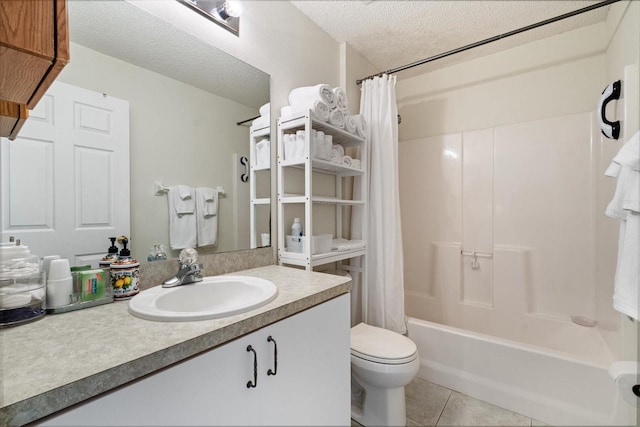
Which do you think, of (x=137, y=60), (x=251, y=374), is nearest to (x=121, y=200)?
(x=137, y=60)

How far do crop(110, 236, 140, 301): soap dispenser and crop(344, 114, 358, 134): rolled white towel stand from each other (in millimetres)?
1308

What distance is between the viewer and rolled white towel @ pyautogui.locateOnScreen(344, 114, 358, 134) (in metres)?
1.68

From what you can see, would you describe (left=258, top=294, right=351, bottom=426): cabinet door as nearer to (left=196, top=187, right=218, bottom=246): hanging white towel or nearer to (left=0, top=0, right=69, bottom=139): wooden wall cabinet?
(left=196, top=187, right=218, bottom=246): hanging white towel

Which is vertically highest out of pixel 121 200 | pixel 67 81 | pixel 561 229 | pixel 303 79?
pixel 303 79

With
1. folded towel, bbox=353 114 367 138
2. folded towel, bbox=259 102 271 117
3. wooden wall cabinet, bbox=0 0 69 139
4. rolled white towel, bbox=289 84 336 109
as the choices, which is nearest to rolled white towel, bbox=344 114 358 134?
folded towel, bbox=353 114 367 138

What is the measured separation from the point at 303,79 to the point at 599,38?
2030mm

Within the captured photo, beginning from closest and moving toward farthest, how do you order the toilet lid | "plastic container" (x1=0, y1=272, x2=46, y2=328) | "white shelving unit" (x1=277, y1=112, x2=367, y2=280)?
1. "plastic container" (x1=0, y1=272, x2=46, y2=328)
2. the toilet lid
3. "white shelving unit" (x1=277, y1=112, x2=367, y2=280)

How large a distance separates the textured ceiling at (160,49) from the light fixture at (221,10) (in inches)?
5.2

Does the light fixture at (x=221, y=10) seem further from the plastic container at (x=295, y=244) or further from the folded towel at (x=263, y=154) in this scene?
the plastic container at (x=295, y=244)

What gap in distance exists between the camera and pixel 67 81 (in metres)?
0.90

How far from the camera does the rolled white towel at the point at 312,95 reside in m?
1.50

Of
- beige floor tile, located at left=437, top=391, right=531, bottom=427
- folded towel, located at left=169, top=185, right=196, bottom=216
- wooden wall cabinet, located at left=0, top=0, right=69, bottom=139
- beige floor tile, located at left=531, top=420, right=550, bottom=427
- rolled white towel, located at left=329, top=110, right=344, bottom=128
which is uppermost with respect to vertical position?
rolled white towel, located at left=329, top=110, right=344, bottom=128

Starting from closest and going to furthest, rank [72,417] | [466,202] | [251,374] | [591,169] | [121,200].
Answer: [72,417] → [251,374] → [121,200] → [591,169] → [466,202]

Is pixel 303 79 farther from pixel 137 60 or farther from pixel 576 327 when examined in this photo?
pixel 576 327
